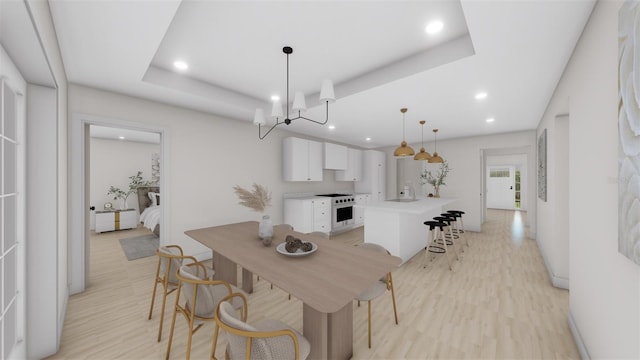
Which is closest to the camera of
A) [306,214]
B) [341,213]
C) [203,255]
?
[203,255]

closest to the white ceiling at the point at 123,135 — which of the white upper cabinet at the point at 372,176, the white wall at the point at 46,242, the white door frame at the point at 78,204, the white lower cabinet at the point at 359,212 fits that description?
the white door frame at the point at 78,204

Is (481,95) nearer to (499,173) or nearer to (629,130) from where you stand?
(629,130)

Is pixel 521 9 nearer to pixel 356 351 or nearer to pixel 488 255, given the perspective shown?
pixel 356 351

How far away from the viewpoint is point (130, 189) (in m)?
6.78

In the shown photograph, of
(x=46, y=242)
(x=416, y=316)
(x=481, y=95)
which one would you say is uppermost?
(x=481, y=95)

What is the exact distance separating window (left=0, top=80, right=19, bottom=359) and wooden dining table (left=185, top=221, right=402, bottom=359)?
113 cm

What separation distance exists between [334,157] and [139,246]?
14.9ft

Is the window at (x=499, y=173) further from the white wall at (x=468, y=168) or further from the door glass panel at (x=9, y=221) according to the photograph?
the door glass panel at (x=9, y=221)

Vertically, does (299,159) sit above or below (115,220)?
above

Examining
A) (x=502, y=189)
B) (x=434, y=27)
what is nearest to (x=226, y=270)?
(x=434, y=27)

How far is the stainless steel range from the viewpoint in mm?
5566

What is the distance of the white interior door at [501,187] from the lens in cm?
971

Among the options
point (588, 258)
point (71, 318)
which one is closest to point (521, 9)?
point (588, 258)

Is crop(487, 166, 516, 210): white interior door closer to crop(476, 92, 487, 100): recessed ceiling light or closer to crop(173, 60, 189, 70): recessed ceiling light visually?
crop(476, 92, 487, 100): recessed ceiling light
